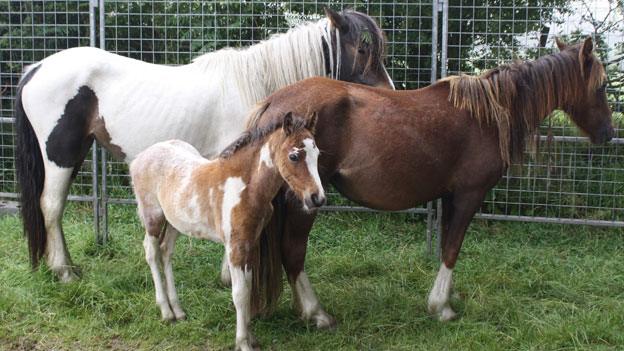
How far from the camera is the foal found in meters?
3.00

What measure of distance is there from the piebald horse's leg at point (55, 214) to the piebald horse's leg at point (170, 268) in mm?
1097

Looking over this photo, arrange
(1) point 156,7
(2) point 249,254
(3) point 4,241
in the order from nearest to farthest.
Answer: (2) point 249,254 → (3) point 4,241 → (1) point 156,7

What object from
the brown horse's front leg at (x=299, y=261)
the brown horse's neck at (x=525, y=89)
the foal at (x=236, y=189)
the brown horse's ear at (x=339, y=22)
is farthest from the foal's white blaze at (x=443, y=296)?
the brown horse's ear at (x=339, y=22)

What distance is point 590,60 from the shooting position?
402 centimetres

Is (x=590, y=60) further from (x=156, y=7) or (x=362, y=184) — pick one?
(x=156, y=7)

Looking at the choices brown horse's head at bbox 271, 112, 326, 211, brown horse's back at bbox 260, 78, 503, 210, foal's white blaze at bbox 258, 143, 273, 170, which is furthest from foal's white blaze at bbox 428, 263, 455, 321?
foal's white blaze at bbox 258, 143, 273, 170

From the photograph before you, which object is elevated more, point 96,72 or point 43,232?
point 96,72

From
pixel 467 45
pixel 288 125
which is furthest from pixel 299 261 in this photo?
pixel 467 45

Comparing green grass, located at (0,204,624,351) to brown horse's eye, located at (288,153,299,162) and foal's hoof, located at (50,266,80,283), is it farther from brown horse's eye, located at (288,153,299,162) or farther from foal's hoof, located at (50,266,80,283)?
brown horse's eye, located at (288,153,299,162)

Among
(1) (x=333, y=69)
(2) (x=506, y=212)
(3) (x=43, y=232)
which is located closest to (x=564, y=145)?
(2) (x=506, y=212)

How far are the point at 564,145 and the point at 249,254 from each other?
3.74 m

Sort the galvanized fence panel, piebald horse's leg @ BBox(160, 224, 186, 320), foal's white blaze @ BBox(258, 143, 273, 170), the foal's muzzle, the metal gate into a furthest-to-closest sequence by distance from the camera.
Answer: the galvanized fence panel → the metal gate → piebald horse's leg @ BBox(160, 224, 186, 320) → foal's white blaze @ BBox(258, 143, 273, 170) → the foal's muzzle

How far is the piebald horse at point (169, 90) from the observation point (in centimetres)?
435

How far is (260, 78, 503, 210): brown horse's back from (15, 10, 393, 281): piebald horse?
25.5 inches
